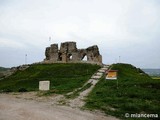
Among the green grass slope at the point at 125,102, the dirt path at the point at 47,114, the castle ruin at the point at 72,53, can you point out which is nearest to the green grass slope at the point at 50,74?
the castle ruin at the point at 72,53

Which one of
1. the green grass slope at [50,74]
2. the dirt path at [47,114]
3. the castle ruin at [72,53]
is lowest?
the dirt path at [47,114]

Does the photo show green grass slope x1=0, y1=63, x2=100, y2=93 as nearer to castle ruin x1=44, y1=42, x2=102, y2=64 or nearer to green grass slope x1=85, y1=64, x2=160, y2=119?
castle ruin x1=44, y1=42, x2=102, y2=64

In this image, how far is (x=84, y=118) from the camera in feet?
65.4

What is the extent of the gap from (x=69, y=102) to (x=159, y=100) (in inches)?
378

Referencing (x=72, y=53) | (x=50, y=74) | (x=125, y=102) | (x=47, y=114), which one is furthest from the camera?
(x=72, y=53)

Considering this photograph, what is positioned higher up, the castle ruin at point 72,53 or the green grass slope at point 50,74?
the castle ruin at point 72,53

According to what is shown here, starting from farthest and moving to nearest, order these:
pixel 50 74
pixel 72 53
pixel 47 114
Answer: pixel 72 53, pixel 50 74, pixel 47 114

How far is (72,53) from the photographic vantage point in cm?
8025

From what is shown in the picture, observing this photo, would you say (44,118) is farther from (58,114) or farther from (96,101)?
(96,101)

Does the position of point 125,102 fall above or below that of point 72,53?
below

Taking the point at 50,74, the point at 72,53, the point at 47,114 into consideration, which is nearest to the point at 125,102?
the point at 47,114

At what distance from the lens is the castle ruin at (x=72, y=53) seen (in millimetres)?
79438

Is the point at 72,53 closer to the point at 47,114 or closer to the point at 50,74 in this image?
the point at 50,74

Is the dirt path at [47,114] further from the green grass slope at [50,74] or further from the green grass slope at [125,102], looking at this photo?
the green grass slope at [50,74]
